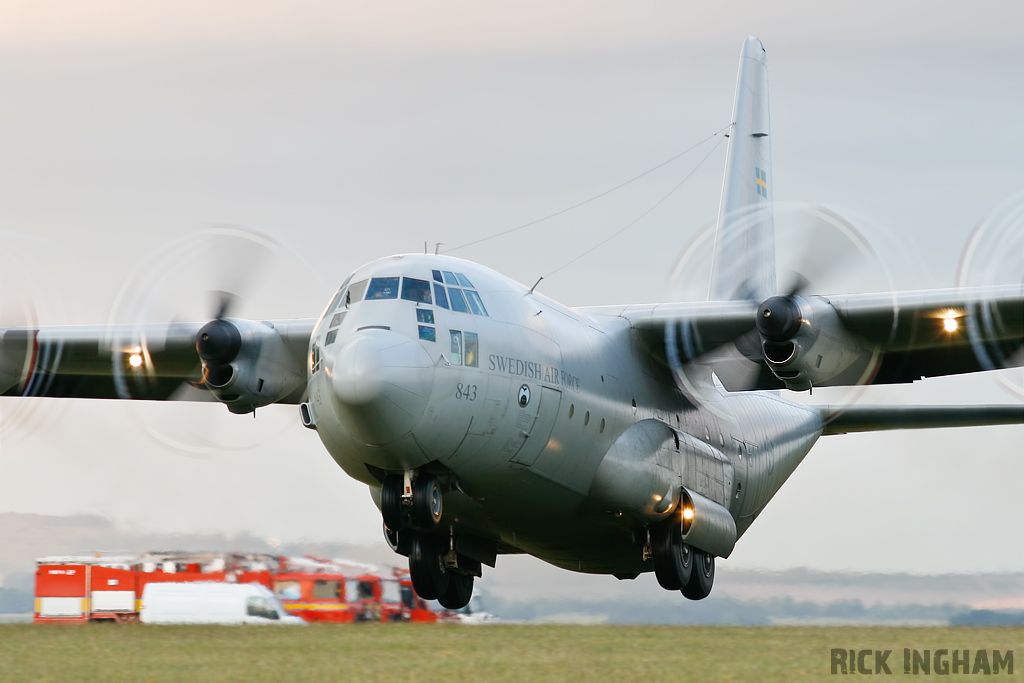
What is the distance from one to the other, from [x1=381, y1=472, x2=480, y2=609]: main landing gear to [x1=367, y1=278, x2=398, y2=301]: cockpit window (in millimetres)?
1933

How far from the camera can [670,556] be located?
16547mm

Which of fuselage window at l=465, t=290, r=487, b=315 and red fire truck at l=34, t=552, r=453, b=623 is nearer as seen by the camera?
fuselage window at l=465, t=290, r=487, b=315

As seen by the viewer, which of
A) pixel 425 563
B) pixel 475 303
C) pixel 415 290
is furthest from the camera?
pixel 425 563

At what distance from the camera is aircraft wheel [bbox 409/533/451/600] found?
15406mm

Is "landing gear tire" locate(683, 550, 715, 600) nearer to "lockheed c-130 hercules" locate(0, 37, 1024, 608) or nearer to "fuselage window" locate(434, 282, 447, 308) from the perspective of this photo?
"lockheed c-130 hercules" locate(0, 37, 1024, 608)

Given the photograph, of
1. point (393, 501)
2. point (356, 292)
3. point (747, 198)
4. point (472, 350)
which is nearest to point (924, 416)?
point (747, 198)

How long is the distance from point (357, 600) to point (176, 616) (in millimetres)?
3554

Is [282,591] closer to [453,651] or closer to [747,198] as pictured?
[453,651]

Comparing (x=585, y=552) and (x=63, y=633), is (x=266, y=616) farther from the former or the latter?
(x=585, y=552)

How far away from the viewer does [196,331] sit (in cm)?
1748

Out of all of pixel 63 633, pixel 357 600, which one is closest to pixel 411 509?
pixel 63 633

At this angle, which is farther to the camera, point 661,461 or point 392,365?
point 661,461

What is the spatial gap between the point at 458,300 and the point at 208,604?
10971 mm

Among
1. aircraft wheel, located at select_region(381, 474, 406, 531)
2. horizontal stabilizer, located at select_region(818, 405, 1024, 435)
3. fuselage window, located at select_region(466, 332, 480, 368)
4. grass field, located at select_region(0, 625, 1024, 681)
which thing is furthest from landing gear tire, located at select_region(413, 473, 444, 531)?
horizontal stabilizer, located at select_region(818, 405, 1024, 435)
